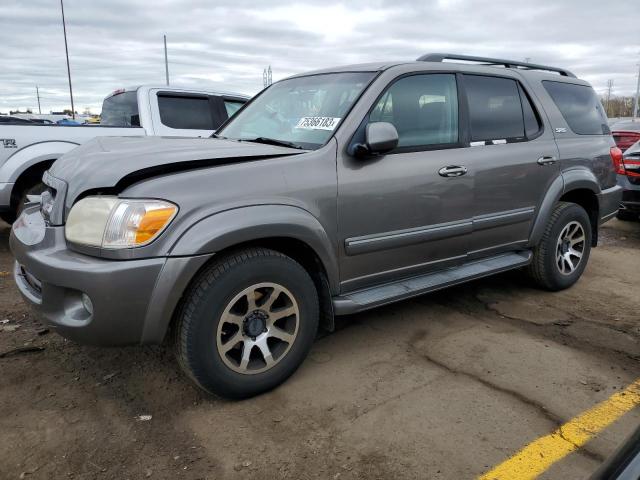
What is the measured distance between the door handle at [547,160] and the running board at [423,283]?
738mm

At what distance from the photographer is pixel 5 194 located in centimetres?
545

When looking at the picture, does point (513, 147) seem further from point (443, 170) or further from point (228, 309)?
point (228, 309)

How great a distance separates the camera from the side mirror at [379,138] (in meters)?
2.96

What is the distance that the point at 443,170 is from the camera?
3.44m

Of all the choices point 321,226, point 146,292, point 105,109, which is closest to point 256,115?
point 321,226

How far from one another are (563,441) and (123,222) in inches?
90.4

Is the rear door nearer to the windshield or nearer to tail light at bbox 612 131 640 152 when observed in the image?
the windshield

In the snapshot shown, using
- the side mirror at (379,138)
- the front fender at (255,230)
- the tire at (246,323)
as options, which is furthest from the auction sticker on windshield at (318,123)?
the tire at (246,323)

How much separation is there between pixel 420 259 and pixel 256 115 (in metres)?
1.61

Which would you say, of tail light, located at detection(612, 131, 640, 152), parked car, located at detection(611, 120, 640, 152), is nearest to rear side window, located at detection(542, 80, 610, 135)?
parked car, located at detection(611, 120, 640, 152)

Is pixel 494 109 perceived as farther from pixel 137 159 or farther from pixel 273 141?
pixel 137 159

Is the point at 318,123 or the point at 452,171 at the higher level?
the point at 318,123

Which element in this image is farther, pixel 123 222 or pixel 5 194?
pixel 5 194

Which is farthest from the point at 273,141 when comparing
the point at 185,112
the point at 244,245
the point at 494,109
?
the point at 185,112
